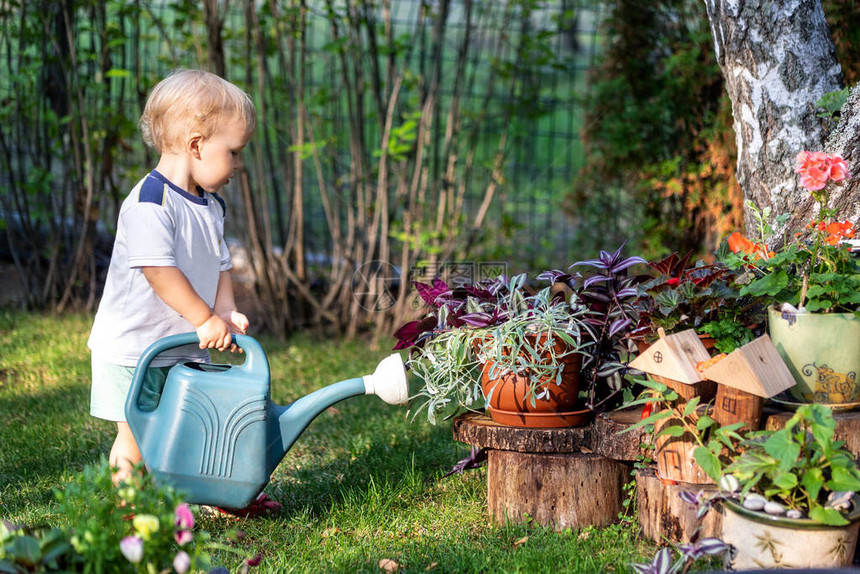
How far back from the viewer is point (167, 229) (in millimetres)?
2377

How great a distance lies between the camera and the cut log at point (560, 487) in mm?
2363

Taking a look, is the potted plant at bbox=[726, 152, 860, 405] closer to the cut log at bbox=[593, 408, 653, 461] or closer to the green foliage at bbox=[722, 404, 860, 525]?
Result: the green foliage at bbox=[722, 404, 860, 525]

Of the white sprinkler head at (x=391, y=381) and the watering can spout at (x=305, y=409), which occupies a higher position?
the white sprinkler head at (x=391, y=381)

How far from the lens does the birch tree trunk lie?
2666mm

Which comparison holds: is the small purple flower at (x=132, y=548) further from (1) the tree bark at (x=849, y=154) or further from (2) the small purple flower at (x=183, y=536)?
(1) the tree bark at (x=849, y=154)

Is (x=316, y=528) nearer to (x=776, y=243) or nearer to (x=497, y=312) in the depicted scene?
(x=497, y=312)

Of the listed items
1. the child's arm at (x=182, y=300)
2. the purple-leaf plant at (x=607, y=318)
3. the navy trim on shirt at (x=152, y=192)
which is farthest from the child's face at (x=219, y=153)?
the purple-leaf plant at (x=607, y=318)

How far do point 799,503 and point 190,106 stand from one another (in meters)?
1.88

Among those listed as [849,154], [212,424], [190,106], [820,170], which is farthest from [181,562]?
[849,154]

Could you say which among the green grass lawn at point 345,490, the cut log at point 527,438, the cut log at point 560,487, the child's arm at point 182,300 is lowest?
the green grass lawn at point 345,490

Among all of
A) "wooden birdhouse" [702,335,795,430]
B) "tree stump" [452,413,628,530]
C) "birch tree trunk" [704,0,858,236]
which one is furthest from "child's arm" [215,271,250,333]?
"birch tree trunk" [704,0,858,236]

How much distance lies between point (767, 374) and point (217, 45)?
Result: 10.8 feet

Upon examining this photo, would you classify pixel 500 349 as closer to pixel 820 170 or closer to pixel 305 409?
pixel 305 409

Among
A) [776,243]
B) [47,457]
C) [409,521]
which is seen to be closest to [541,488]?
[409,521]
